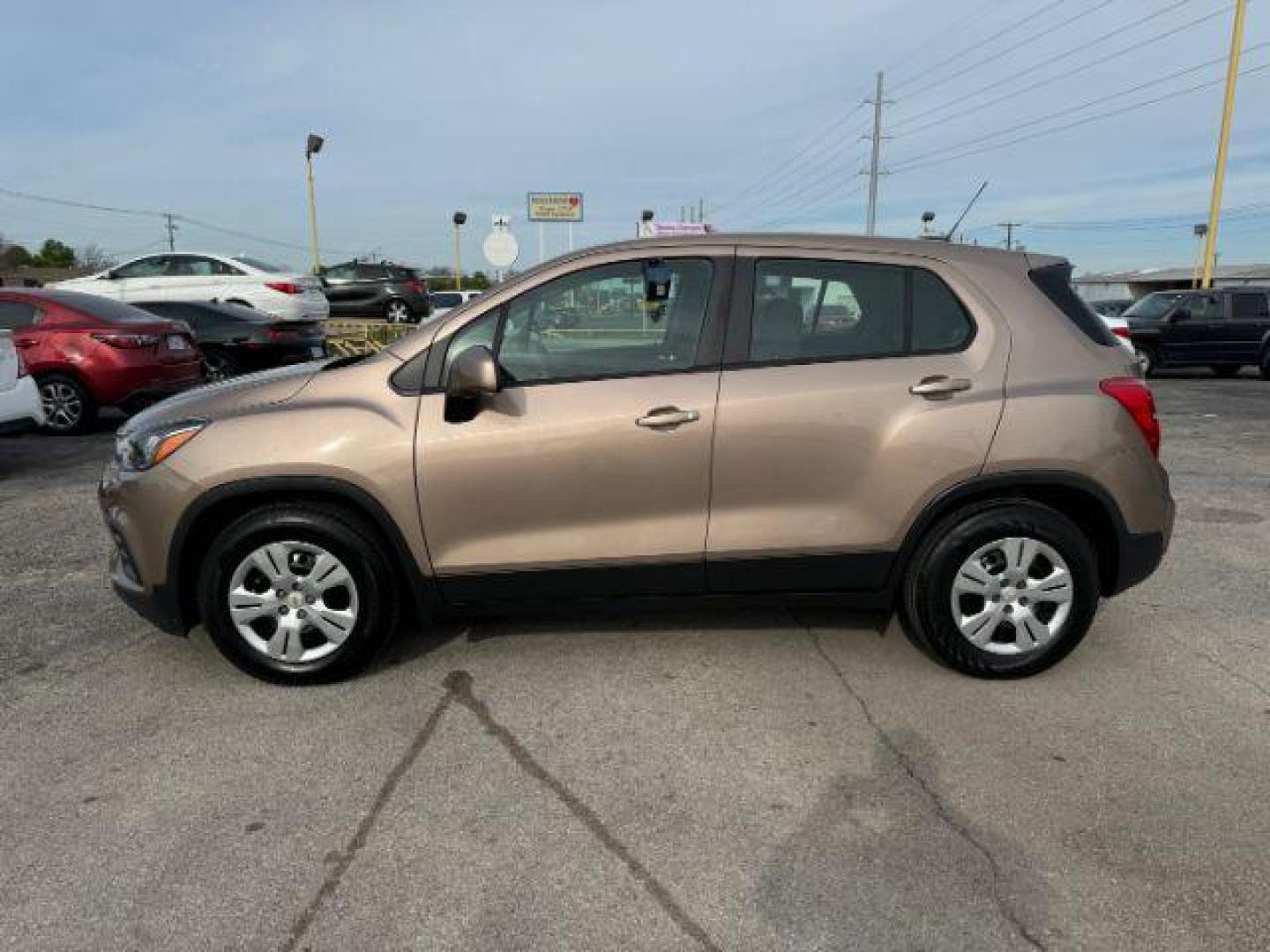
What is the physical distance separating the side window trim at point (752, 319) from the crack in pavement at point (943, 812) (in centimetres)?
130

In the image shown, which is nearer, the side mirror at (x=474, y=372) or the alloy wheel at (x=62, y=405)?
the side mirror at (x=474, y=372)

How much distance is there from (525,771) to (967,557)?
1.87m

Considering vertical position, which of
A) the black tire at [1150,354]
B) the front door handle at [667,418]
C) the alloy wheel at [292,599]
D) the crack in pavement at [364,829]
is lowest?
the crack in pavement at [364,829]

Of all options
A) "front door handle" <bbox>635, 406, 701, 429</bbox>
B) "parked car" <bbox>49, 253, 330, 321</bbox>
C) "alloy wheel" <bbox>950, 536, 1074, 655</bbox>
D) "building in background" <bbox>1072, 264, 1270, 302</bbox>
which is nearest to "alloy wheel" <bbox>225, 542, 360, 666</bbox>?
"front door handle" <bbox>635, 406, 701, 429</bbox>

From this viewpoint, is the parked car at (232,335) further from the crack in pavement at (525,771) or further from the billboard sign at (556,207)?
the billboard sign at (556,207)

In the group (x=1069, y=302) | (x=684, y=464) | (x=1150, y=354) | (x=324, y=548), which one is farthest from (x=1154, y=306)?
(x=324, y=548)

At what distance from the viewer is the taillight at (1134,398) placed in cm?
343

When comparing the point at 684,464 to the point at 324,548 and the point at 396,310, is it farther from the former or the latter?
the point at 396,310

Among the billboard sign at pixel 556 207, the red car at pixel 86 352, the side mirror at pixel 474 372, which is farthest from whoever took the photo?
the billboard sign at pixel 556 207

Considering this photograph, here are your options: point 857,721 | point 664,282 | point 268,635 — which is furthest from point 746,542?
point 268,635

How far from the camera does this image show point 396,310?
75.7 feet

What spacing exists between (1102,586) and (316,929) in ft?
10.3

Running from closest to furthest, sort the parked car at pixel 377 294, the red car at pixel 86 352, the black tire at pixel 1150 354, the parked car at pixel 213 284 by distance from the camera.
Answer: the red car at pixel 86 352
the parked car at pixel 213 284
the black tire at pixel 1150 354
the parked car at pixel 377 294

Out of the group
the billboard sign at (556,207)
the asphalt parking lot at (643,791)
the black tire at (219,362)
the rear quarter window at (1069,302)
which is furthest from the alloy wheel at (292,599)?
the billboard sign at (556,207)
